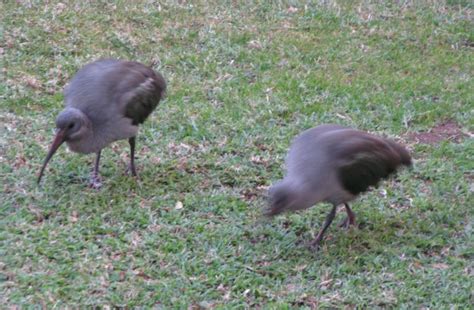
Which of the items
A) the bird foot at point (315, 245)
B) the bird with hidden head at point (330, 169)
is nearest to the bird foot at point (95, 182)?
the bird with hidden head at point (330, 169)

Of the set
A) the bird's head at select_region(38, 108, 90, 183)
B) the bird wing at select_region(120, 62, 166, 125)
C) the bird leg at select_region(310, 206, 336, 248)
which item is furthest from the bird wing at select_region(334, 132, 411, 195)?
the bird's head at select_region(38, 108, 90, 183)

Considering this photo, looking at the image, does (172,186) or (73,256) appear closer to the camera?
(73,256)

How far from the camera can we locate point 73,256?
5.32 meters

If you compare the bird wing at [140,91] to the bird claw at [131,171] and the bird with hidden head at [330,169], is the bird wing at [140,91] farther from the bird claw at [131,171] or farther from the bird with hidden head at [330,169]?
the bird with hidden head at [330,169]

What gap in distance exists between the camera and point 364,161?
5.46 m

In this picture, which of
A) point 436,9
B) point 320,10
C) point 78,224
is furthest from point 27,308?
point 436,9

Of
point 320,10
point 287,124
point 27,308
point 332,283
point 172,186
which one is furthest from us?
point 320,10

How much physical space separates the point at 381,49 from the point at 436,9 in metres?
1.77

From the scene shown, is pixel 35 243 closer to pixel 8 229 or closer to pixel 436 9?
pixel 8 229

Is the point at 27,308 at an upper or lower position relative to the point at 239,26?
upper

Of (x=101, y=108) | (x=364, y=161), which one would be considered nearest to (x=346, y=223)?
(x=364, y=161)

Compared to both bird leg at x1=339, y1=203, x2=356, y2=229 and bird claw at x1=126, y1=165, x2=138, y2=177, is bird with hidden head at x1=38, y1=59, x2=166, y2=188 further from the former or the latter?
bird leg at x1=339, y1=203, x2=356, y2=229

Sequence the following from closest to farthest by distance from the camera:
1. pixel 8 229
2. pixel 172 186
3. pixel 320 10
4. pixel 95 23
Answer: pixel 8 229 → pixel 172 186 → pixel 95 23 → pixel 320 10

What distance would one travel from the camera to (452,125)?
25.1 ft
